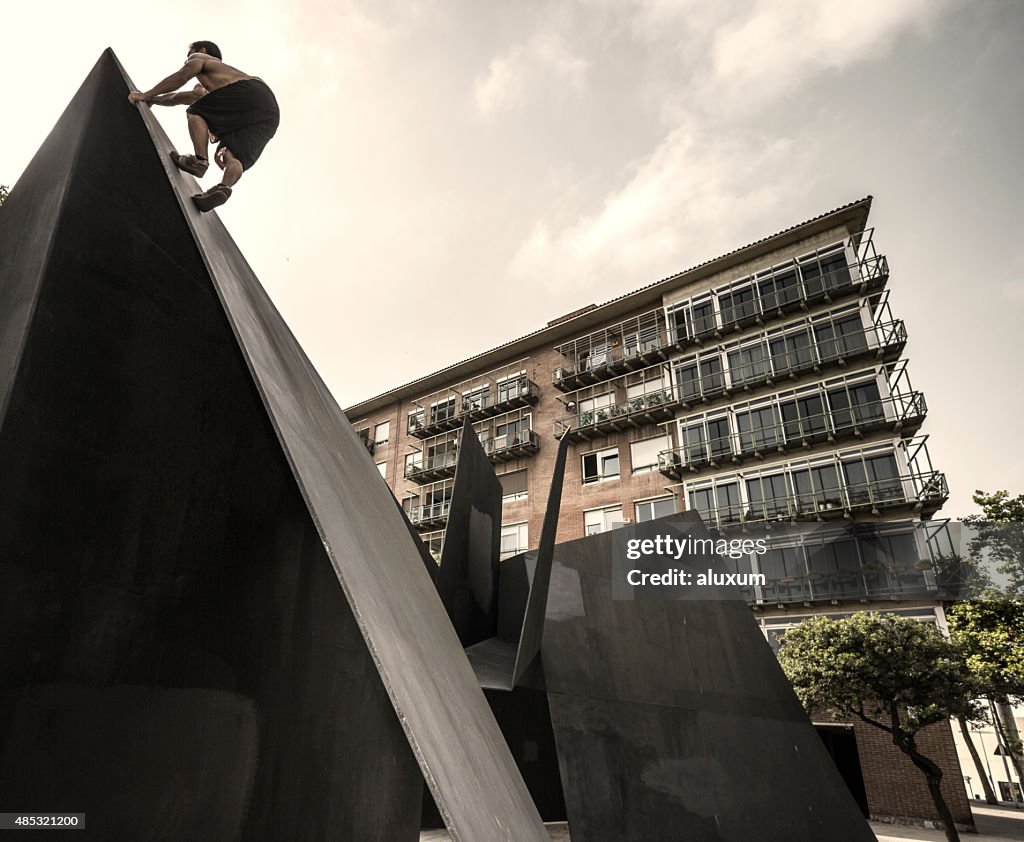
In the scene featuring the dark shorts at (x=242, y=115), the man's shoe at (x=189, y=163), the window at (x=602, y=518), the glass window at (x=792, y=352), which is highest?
the glass window at (x=792, y=352)

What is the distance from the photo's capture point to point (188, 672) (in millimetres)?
3260

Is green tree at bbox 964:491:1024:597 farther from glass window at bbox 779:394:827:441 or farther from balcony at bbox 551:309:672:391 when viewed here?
balcony at bbox 551:309:672:391

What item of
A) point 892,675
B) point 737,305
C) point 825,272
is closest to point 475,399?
point 737,305

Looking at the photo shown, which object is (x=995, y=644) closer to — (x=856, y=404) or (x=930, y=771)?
(x=930, y=771)

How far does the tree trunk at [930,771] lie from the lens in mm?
13969

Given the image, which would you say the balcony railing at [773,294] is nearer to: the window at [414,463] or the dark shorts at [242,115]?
the window at [414,463]

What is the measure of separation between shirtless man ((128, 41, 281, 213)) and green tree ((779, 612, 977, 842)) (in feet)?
58.1

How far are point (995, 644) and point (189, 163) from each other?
817 inches

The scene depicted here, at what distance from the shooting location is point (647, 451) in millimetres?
27844

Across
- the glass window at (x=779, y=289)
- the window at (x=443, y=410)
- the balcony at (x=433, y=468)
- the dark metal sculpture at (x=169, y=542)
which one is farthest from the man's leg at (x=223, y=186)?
the window at (x=443, y=410)

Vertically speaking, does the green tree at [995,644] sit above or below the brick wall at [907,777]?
above

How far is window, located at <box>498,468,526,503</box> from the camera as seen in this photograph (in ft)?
101

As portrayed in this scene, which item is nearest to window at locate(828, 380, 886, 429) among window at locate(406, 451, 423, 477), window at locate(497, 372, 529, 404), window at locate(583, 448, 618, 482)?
window at locate(583, 448, 618, 482)

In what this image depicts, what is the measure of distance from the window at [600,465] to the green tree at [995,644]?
14.1m
